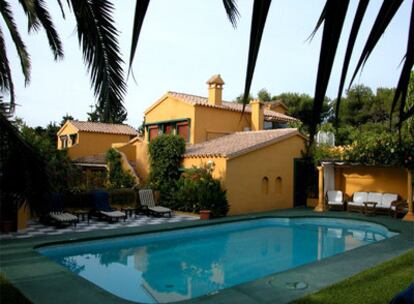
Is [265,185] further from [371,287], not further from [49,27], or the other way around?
[49,27]

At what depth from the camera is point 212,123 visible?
86.9 ft

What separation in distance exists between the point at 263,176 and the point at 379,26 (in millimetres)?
21102

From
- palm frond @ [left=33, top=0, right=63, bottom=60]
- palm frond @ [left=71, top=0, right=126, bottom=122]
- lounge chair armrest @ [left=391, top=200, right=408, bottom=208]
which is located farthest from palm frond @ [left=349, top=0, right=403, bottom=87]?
lounge chair armrest @ [left=391, top=200, right=408, bottom=208]

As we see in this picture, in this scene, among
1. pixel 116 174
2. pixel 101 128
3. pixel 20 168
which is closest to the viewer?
pixel 20 168

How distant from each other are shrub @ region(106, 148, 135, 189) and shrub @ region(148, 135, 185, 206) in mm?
1525

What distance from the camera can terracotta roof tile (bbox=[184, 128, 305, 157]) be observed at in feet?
66.8

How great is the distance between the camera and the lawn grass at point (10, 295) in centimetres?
679

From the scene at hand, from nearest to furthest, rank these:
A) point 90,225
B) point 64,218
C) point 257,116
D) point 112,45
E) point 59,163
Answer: point 112,45 < point 64,218 < point 90,225 < point 59,163 < point 257,116

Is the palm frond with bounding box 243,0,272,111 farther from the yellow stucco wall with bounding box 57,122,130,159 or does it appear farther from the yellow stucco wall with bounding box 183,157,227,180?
the yellow stucco wall with bounding box 57,122,130,159

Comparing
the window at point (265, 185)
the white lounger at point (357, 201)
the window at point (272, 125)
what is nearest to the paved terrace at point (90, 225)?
the window at point (265, 185)

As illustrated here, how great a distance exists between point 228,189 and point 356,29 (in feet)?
62.6

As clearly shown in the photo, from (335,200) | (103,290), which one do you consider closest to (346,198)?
(335,200)

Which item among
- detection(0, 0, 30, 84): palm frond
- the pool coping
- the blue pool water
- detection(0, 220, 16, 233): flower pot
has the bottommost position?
the blue pool water

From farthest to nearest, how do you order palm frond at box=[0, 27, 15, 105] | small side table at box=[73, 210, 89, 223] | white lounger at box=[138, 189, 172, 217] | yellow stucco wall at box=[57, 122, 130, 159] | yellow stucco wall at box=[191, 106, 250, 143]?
yellow stucco wall at box=[57, 122, 130, 159] → yellow stucco wall at box=[191, 106, 250, 143] → white lounger at box=[138, 189, 172, 217] → small side table at box=[73, 210, 89, 223] → palm frond at box=[0, 27, 15, 105]
